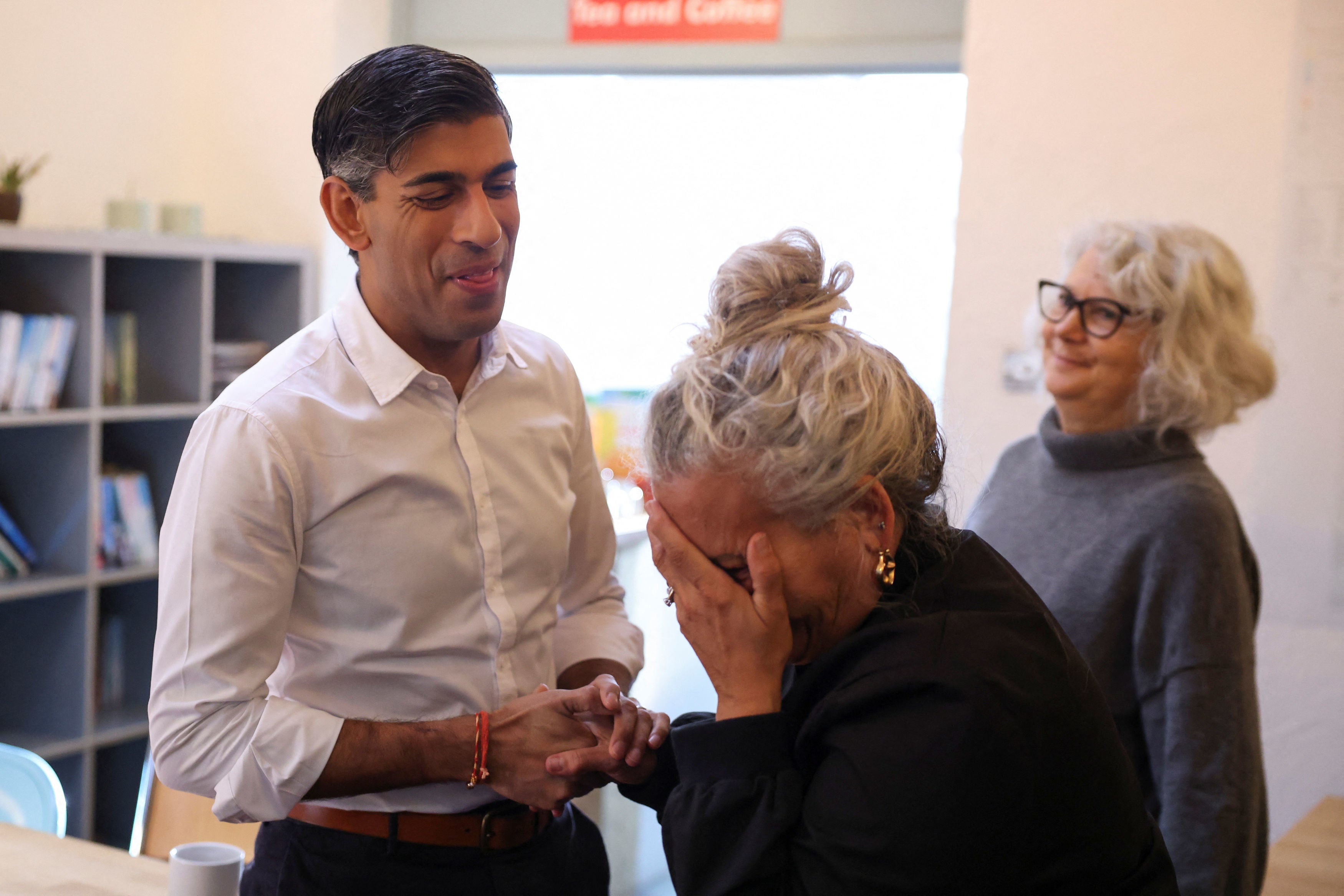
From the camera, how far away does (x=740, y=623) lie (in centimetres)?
120

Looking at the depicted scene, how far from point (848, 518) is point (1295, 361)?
7.66ft

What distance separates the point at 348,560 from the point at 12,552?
229 centimetres

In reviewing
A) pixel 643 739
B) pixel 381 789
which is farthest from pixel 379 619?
pixel 643 739

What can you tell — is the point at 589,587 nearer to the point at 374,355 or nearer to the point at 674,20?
the point at 374,355

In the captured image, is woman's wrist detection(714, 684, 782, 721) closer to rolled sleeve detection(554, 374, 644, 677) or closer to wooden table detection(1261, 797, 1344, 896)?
rolled sleeve detection(554, 374, 644, 677)

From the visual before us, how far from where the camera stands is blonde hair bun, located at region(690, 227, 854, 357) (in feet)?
3.97

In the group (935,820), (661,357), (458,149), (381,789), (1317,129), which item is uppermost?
(1317,129)

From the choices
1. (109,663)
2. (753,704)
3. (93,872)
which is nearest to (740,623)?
(753,704)

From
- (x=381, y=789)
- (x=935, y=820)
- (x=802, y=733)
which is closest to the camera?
(x=935, y=820)

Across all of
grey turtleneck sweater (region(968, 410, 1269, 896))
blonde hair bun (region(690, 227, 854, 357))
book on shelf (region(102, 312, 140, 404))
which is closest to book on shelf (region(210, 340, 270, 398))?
book on shelf (region(102, 312, 140, 404))

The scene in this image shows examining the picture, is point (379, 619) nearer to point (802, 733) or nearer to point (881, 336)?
point (802, 733)

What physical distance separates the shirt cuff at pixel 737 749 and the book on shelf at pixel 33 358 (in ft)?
8.70

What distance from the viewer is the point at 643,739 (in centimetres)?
150

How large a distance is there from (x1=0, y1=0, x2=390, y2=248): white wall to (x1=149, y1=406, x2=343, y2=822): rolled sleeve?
8.90 ft
